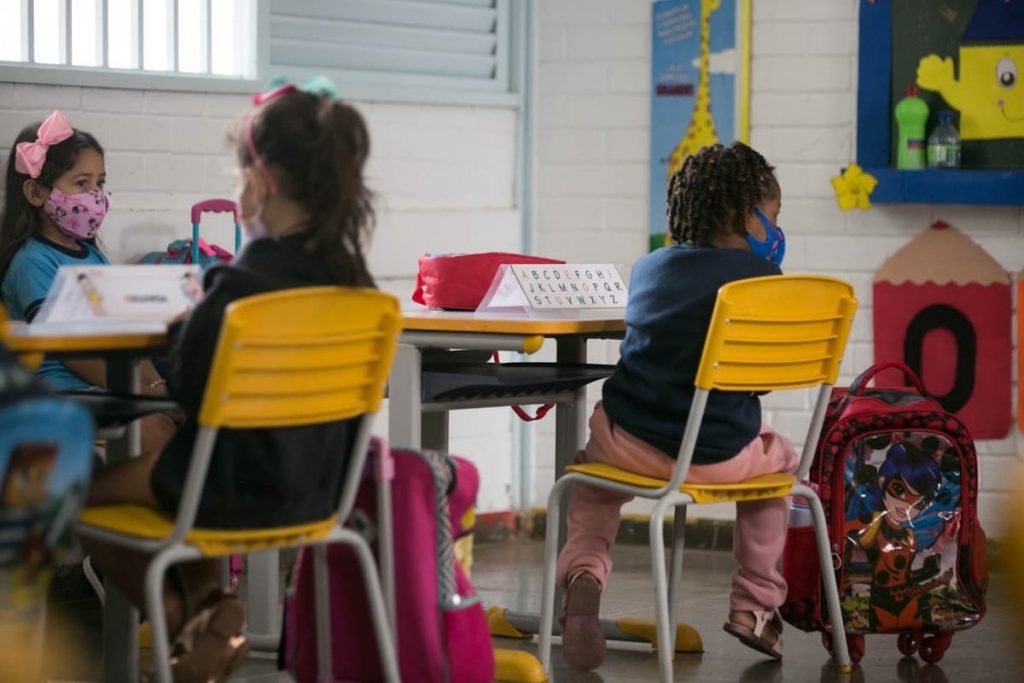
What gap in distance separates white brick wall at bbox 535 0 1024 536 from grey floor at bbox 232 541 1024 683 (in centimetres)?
64

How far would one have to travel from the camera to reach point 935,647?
130 inches

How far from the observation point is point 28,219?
349 centimetres

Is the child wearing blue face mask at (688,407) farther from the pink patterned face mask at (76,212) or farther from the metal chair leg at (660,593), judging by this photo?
the pink patterned face mask at (76,212)

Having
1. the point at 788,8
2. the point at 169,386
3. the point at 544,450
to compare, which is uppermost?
the point at 788,8

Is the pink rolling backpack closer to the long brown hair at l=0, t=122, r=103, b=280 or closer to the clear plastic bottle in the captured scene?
the long brown hair at l=0, t=122, r=103, b=280

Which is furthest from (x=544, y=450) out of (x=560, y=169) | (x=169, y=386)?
(x=169, y=386)

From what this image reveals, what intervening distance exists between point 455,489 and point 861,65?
2262 millimetres

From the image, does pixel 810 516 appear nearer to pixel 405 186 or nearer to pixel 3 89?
pixel 405 186

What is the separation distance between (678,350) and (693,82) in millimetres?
1718

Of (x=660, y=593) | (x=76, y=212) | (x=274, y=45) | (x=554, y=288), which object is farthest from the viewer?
(x=274, y=45)

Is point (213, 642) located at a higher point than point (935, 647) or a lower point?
higher

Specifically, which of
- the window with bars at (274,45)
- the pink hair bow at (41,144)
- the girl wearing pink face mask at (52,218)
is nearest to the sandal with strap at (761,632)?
the girl wearing pink face mask at (52,218)

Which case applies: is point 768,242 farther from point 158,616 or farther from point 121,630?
point 158,616

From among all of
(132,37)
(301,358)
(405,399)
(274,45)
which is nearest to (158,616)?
(301,358)
